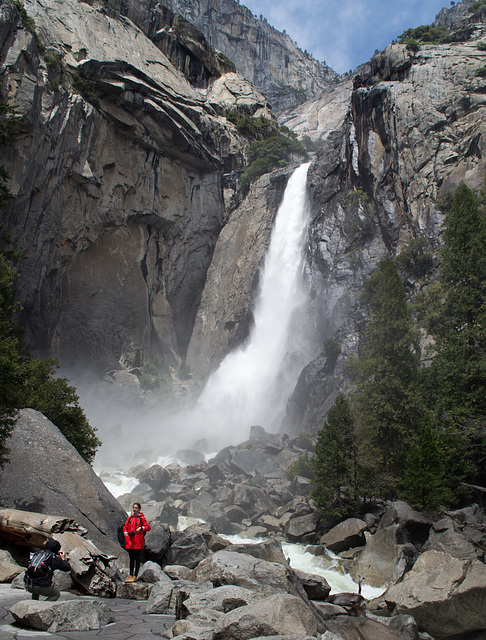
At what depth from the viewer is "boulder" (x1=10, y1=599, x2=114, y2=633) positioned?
4.79 m

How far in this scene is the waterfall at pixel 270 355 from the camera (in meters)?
40.7

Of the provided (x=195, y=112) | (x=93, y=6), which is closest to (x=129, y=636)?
(x=195, y=112)

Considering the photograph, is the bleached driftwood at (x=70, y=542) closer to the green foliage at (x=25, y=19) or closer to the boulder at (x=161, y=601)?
the boulder at (x=161, y=601)

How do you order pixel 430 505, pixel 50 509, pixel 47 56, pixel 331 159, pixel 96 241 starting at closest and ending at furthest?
pixel 50 509 → pixel 430 505 → pixel 47 56 → pixel 96 241 → pixel 331 159

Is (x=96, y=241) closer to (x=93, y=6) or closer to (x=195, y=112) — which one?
(x=195, y=112)

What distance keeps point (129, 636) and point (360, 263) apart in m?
35.4

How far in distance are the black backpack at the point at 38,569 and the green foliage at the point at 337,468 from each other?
48.1 ft

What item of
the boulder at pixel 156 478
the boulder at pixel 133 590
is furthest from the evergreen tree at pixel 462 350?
the boulder at pixel 156 478

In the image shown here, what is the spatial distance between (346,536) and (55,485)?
37.5 ft

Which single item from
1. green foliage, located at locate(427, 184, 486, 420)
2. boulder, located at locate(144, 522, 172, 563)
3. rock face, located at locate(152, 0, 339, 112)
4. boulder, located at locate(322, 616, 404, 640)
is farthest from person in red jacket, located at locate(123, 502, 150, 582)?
rock face, located at locate(152, 0, 339, 112)

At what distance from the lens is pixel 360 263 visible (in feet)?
122

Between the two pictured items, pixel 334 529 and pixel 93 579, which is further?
pixel 334 529

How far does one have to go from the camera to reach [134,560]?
880cm

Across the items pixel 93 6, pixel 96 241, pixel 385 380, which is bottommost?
pixel 385 380
